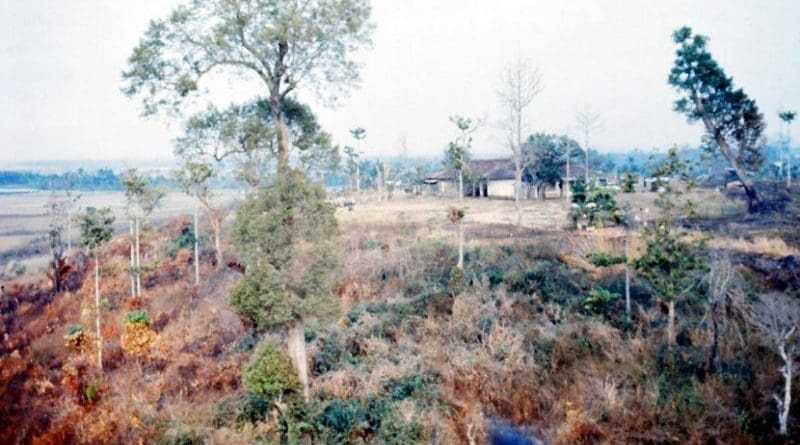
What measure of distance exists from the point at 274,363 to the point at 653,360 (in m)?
7.47

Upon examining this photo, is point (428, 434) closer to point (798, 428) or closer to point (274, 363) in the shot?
point (274, 363)

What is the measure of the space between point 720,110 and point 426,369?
73.8 feet

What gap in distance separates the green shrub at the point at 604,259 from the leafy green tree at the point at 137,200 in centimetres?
1531

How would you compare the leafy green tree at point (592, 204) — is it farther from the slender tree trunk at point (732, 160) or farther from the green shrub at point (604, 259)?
the slender tree trunk at point (732, 160)

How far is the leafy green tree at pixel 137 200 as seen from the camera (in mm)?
19938

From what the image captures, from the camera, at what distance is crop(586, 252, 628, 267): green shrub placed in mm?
14400

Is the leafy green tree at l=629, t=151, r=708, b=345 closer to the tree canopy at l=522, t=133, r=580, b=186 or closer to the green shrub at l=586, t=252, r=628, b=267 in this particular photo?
the green shrub at l=586, t=252, r=628, b=267

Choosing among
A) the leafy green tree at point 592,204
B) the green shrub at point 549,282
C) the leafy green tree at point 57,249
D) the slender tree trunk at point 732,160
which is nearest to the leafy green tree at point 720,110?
the slender tree trunk at point 732,160

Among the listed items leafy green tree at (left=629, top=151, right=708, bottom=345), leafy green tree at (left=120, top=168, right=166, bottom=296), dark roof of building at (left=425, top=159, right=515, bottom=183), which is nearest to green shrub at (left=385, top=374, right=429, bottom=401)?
leafy green tree at (left=629, top=151, right=708, bottom=345)

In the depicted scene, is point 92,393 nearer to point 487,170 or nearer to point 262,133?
point 262,133

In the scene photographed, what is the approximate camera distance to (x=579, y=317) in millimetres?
12797

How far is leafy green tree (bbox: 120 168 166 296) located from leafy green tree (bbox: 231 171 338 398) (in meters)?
12.2

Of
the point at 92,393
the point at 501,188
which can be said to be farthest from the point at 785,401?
the point at 501,188

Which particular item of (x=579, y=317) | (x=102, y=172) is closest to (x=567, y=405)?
(x=579, y=317)
